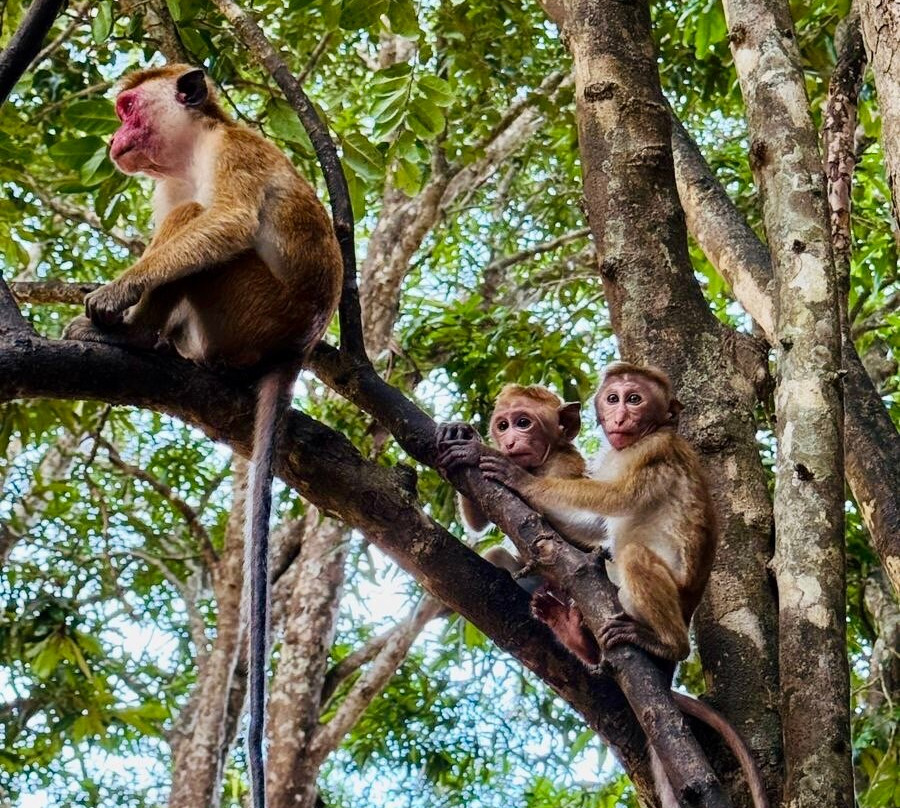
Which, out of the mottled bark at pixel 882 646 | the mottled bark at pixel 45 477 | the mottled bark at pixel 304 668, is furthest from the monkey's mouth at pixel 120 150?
the mottled bark at pixel 45 477

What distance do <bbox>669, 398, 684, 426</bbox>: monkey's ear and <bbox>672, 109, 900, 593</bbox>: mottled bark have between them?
38 cm

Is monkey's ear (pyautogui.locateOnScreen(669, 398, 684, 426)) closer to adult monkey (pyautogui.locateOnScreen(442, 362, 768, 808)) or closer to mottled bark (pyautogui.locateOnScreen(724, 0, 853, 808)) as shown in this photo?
adult monkey (pyautogui.locateOnScreen(442, 362, 768, 808))

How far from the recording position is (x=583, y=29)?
4621mm

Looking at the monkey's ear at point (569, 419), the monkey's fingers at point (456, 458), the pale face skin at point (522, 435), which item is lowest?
the monkey's fingers at point (456, 458)

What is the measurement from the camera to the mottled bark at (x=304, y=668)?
784 centimetres

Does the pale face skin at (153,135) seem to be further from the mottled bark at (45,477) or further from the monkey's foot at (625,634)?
the mottled bark at (45,477)

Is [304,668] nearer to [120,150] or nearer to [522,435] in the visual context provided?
[522,435]

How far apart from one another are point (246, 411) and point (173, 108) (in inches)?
61.0

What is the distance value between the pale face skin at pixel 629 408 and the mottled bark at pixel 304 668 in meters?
3.98

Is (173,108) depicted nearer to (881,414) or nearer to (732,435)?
(732,435)

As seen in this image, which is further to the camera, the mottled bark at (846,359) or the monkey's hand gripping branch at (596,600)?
the mottled bark at (846,359)

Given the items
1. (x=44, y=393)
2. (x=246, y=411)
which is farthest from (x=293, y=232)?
(x=44, y=393)

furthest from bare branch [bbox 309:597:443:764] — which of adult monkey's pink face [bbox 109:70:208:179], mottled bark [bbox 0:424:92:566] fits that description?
adult monkey's pink face [bbox 109:70:208:179]

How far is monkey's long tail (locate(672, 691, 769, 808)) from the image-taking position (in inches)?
121
